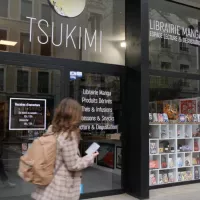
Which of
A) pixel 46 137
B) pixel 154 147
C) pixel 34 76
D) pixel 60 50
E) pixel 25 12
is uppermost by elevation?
pixel 25 12

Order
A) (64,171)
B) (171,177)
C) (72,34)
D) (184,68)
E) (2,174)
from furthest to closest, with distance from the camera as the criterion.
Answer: (184,68), (171,177), (72,34), (2,174), (64,171)

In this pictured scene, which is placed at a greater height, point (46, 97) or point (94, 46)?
point (94, 46)

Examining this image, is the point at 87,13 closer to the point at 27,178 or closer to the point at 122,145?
the point at 122,145

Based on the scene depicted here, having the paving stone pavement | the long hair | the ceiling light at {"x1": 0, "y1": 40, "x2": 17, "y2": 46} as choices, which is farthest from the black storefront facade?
the long hair

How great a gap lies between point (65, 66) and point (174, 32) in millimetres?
3079

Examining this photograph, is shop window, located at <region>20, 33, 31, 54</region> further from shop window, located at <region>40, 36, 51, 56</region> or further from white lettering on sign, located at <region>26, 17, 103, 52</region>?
shop window, located at <region>40, 36, 51, 56</region>

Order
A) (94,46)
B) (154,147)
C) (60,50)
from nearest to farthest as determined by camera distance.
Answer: (60,50)
(94,46)
(154,147)

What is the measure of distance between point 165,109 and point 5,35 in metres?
3.98

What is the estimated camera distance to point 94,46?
671 centimetres

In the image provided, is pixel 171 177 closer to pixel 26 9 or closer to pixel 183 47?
pixel 183 47

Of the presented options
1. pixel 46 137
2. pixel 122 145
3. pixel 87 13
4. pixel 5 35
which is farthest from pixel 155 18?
pixel 46 137

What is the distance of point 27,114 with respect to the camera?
5.76 meters

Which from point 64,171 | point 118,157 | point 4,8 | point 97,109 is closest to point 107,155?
point 118,157

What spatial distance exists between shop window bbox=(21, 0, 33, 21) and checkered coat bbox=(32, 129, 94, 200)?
368 cm
